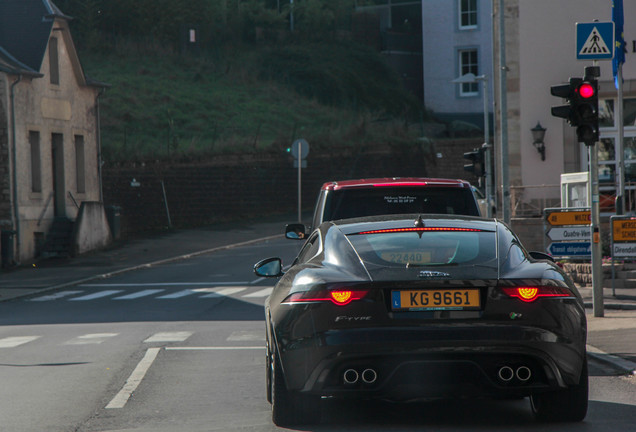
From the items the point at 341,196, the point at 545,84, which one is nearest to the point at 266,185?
the point at 545,84

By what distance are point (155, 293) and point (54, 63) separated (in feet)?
55.1

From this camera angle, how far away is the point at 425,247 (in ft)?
23.5

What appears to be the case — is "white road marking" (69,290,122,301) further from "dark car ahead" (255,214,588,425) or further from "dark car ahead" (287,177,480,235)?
"dark car ahead" (255,214,588,425)

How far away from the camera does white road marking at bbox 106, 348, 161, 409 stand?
28.5ft

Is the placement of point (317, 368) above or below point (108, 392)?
above

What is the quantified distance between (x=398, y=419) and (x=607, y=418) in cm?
145

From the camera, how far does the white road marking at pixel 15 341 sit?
13663 millimetres

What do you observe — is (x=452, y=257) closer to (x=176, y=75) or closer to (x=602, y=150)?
(x=602, y=150)

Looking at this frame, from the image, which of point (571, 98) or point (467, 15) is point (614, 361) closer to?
point (571, 98)

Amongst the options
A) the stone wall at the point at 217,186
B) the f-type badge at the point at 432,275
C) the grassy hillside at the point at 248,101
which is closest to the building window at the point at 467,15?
the grassy hillside at the point at 248,101

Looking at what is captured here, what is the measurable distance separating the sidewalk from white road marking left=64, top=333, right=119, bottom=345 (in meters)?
6.09

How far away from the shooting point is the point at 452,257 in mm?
7035

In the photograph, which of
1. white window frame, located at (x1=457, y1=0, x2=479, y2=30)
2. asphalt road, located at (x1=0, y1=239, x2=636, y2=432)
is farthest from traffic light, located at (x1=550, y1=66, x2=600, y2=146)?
white window frame, located at (x1=457, y1=0, x2=479, y2=30)

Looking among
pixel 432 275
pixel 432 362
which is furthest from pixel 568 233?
pixel 432 362
